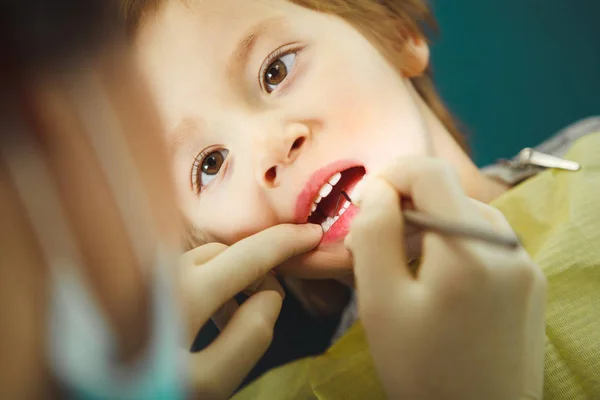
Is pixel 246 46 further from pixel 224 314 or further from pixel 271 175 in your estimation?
pixel 224 314

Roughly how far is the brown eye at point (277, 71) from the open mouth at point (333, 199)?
0.10 m

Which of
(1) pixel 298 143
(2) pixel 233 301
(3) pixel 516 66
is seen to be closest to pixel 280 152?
(1) pixel 298 143

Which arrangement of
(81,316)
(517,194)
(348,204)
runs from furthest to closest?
(517,194), (348,204), (81,316)

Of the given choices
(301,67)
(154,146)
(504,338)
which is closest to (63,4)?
(154,146)

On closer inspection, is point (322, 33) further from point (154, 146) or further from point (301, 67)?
point (154, 146)

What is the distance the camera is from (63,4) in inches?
12.3

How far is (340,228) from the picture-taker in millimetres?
453

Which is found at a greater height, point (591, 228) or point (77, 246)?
point (77, 246)

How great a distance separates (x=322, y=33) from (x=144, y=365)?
0.35 m

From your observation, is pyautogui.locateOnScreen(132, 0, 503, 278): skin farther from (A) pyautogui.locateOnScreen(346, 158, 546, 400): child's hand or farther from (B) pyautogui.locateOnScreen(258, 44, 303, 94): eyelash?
(A) pyautogui.locateOnScreen(346, 158, 546, 400): child's hand

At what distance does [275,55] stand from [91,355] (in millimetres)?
312

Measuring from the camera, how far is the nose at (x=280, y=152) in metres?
0.42

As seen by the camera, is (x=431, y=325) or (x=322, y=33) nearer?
(x=431, y=325)

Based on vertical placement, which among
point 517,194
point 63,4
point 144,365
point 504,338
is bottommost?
Answer: point 517,194
